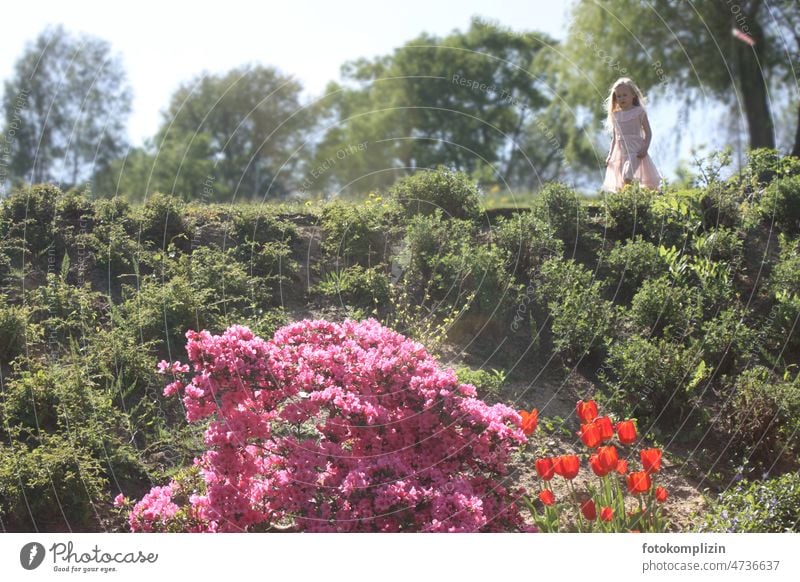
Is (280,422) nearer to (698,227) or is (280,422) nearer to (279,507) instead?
(279,507)

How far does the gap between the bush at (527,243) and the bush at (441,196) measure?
1.70ft

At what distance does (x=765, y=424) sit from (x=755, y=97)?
9.84 meters

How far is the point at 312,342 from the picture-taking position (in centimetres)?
586

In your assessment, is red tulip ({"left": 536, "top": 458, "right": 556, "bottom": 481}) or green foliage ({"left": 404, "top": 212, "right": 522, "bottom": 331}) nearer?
red tulip ({"left": 536, "top": 458, "right": 556, "bottom": 481})

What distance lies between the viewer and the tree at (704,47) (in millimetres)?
14984

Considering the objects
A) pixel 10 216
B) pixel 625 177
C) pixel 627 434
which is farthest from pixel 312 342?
pixel 625 177

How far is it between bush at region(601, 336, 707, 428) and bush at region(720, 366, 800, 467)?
0.34 metres

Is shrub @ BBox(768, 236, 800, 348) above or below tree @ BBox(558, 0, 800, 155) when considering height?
below

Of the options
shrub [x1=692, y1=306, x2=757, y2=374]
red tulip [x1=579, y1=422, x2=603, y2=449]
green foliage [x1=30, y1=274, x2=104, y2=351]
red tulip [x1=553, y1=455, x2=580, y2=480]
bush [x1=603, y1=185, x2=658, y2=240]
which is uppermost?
bush [x1=603, y1=185, x2=658, y2=240]

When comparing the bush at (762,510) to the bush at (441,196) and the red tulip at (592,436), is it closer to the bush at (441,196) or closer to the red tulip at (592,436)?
the red tulip at (592,436)

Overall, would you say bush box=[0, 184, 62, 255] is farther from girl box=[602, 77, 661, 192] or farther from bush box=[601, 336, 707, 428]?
girl box=[602, 77, 661, 192]

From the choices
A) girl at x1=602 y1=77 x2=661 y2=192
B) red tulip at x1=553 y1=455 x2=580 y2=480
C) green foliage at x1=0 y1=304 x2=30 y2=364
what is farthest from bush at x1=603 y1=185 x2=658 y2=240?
green foliage at x1=0 y1=304 x2=30 y2=364

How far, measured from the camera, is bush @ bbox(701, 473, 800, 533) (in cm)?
554

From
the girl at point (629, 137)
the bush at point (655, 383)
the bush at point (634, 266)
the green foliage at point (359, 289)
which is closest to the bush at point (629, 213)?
the bush at point (634, 266)
